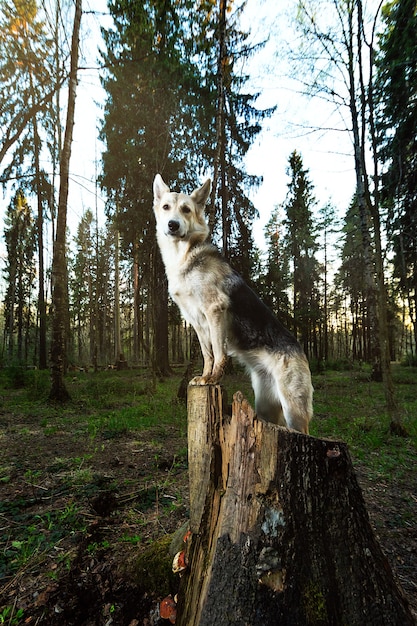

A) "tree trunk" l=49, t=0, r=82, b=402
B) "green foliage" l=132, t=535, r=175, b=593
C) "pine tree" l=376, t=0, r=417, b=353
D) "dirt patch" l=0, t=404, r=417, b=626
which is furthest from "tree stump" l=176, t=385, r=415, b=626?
"tree trunk" l=49, t=0, r=82, b=402

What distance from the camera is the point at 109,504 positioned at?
3973mm

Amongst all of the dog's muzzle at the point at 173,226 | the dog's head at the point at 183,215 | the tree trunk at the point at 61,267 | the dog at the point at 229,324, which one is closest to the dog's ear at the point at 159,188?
the dog's head at the point at 183,215

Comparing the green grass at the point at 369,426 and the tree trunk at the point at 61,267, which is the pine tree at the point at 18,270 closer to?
the tree trunk at the point at 61,267

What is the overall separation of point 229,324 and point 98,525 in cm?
273

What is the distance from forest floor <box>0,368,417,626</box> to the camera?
2.48 m

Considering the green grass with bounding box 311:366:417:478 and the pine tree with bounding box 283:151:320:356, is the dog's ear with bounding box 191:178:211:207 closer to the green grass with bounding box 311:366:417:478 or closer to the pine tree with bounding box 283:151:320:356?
the green grass with bounding box 311:366:417:478

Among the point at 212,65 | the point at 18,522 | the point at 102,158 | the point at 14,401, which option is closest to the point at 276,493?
the point at 18,522

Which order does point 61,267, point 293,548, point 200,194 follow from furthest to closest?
point 61,267
point 200,194
point 293,548

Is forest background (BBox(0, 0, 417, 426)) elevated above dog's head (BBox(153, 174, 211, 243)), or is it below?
above

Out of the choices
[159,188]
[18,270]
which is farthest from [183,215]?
[18,270]

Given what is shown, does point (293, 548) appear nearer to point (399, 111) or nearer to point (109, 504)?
point (109, 504)

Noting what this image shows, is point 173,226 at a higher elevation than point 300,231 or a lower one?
lower

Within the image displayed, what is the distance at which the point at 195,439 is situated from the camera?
2.39 meters

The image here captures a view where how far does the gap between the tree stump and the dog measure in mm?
1040
